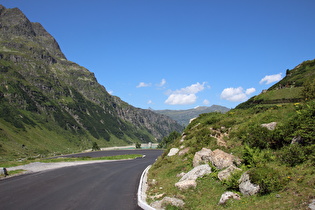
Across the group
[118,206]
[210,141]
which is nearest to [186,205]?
[118,206]

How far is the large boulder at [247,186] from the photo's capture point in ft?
32.8

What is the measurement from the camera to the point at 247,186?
1032 centimetres

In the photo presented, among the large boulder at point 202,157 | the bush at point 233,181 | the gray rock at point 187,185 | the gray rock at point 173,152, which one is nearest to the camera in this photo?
the bush at point 233,181

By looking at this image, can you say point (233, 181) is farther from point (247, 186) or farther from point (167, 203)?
point (167, 203)

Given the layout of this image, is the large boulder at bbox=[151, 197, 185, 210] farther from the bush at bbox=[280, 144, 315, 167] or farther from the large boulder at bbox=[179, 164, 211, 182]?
the bush at bbox=[280, 144, 315, 167]

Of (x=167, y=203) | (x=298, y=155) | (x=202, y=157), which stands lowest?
(x=167, y=203)

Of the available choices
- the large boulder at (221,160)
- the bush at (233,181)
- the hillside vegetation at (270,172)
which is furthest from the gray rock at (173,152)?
the bush at (233,181)

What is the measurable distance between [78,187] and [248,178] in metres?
12.2

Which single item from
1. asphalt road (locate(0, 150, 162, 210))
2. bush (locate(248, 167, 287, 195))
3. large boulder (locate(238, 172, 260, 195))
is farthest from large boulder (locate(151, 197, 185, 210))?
bush (locate(248, 167, 287, 195))

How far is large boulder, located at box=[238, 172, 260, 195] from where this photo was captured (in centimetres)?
1000

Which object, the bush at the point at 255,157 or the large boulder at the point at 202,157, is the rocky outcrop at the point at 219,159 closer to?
the large boulder at the point at 202,157

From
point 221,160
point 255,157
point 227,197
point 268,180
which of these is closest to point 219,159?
point 221,160

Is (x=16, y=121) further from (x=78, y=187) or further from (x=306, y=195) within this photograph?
(x=306, y=195)

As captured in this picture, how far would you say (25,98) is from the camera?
174 m
